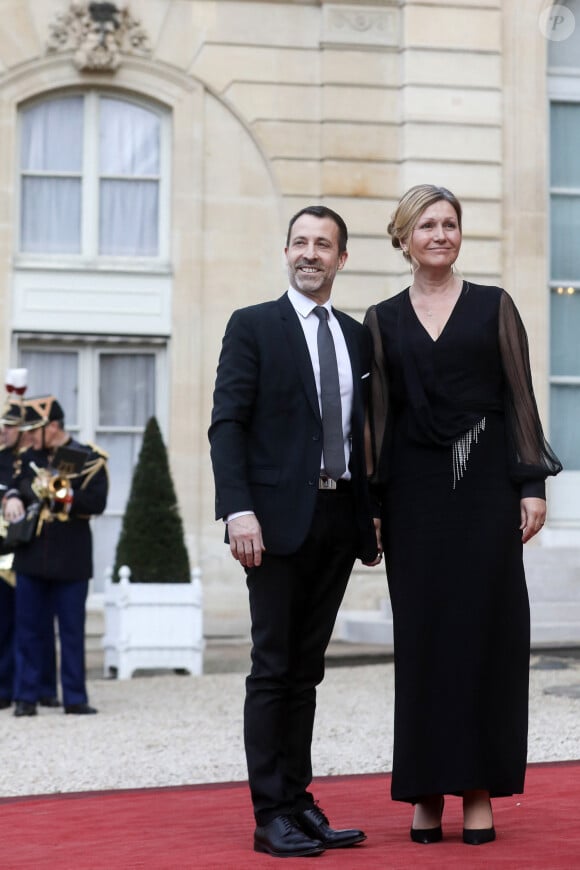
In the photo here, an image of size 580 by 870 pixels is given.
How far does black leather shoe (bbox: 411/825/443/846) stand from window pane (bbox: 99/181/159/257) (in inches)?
471

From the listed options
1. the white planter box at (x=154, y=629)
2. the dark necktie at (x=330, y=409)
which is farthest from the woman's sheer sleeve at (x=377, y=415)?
the white planter box at (x=154, y=629)

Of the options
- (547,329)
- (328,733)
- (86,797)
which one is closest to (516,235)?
(547,329)

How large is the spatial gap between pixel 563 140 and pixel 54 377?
19.0ft

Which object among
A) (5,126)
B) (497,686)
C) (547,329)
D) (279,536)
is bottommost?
(497,686)

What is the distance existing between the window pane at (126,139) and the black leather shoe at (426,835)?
Answer: 12.3 m

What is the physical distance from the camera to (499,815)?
17.9 ft

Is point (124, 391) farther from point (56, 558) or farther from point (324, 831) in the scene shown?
point (324, 831)

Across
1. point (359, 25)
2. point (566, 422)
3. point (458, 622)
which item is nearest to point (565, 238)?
point (566, 422)

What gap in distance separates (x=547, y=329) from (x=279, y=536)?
12.1 meters

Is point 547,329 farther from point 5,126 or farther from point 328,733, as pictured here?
point 328,733

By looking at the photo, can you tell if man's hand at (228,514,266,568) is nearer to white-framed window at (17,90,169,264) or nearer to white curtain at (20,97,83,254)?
white-framed window at (17,90,169,264)

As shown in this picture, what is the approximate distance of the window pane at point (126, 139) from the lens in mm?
16453

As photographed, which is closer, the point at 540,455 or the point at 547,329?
the point at 540,455

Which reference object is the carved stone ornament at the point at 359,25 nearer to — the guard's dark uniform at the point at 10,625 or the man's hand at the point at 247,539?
the guard's dark uniform at the point at 10,625
